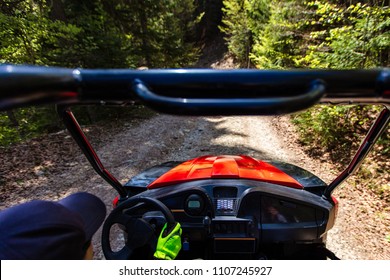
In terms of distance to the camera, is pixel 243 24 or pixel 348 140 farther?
pixel 243 24

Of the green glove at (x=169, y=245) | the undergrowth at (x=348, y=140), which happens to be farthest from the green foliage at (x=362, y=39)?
the green glove at (x=169, y=245)

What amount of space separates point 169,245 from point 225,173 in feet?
2.70

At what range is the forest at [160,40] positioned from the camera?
249 inches

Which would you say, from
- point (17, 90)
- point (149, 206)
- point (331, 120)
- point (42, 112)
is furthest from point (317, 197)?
point (42, 112)

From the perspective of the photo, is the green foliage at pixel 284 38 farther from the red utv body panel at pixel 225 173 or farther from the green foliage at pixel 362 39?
the red utv body panel at pixel 225 173

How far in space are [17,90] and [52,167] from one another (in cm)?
729

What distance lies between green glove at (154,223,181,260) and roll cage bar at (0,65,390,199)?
1179 mm

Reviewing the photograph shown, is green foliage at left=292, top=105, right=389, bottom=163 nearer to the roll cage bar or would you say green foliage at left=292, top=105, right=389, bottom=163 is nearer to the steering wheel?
the steering wheel

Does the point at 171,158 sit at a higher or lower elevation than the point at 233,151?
lower

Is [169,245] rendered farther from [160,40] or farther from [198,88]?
[160,40]

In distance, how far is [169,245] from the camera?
5.50 feet

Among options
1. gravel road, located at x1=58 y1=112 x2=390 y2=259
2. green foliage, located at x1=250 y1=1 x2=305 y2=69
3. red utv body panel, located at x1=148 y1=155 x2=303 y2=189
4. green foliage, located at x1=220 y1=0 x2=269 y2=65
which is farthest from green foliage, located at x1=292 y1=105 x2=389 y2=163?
green foliage, located at x1=220 y1=0 x2=269 y2=65

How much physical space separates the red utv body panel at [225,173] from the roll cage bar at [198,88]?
146 centimetres

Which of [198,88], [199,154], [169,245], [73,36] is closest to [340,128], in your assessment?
[199,154]
